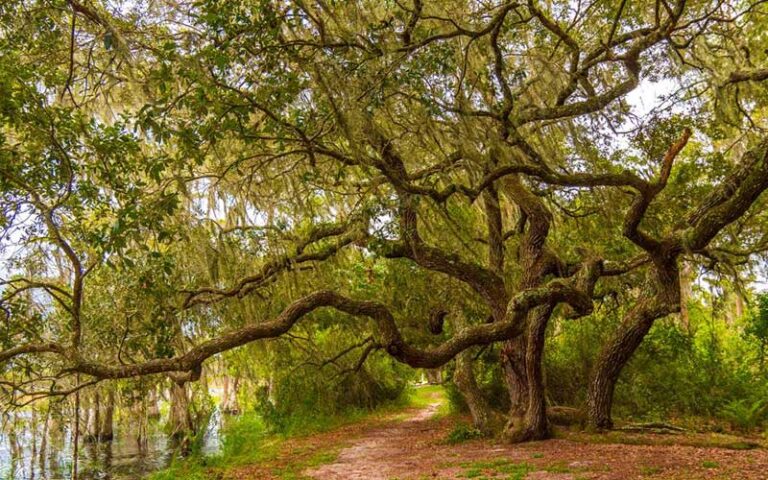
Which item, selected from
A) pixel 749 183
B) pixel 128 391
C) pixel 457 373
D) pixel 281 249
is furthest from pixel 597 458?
pixel 128 391

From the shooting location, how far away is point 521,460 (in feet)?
23.8

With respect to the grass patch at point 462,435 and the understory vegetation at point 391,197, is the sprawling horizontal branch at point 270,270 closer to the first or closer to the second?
the understory vegetation at point 391,197

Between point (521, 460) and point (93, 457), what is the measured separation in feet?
41.2

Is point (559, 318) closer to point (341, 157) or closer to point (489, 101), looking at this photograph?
point (489, 101)

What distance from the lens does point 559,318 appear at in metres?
11.4

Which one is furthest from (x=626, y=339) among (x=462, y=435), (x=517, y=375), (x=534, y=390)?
(x=462, y=435)

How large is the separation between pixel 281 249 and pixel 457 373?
4378 mm

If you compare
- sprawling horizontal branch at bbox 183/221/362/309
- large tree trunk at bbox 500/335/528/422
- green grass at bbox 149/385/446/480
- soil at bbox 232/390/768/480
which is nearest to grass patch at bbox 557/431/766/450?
soil at bbox 232/390/768/480

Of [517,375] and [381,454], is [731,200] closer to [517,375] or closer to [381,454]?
[517,375]

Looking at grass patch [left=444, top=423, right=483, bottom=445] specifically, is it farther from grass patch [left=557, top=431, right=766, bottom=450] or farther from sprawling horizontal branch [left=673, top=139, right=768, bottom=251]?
sprawling horizontal branch [left=673, top=139, right=768, bottom=251]

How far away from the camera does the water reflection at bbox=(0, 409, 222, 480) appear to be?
1235 cm

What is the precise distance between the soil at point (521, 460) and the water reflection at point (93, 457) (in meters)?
2.94

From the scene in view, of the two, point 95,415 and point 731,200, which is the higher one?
point 731,200

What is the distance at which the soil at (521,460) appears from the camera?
5.95 m
